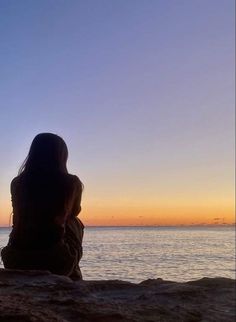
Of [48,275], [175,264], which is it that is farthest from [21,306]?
[175,264]

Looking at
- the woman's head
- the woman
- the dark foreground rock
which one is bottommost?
the dark foreground rock

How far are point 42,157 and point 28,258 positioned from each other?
937mm

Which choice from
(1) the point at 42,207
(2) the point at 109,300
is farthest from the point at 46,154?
(2) the point at 109,300

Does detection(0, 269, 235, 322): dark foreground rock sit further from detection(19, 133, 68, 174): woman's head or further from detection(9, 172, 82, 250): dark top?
detection(19, 133, 68, 174): woman's head

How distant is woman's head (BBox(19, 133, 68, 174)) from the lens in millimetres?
4180

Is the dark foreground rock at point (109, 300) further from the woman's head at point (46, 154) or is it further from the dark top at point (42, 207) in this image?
the woman's head at point (46, 154)

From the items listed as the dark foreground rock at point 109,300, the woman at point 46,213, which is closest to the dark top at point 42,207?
the woman at point 46,213

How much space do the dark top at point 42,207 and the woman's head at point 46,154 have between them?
0.08m

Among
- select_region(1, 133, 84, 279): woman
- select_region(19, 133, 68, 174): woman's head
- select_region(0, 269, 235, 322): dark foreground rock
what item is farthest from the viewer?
A: select_region(19, 133, 68, 174): woman's head

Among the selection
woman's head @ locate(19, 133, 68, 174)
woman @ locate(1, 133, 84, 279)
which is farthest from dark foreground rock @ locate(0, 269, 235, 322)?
woman's head @ locate(19, 133, 68, 174)

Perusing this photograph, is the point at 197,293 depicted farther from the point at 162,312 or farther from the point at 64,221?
the point at 64,221

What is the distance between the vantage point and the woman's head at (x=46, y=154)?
13.7 ft

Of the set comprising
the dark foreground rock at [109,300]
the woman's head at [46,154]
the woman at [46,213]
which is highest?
the woman's head at [46,154]

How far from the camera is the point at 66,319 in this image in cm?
246
